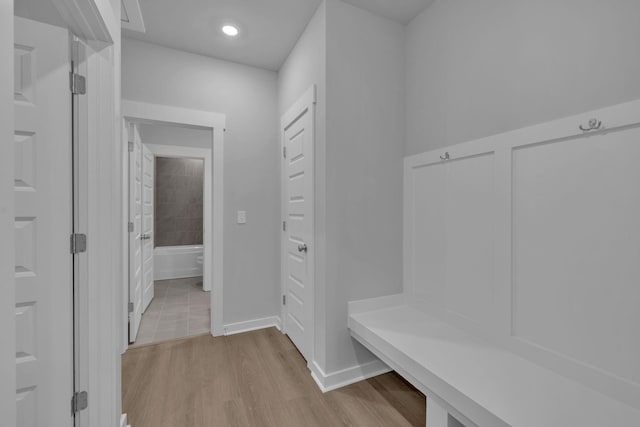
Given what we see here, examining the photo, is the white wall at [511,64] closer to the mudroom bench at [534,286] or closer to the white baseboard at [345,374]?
the mudroom bench at [534,286]

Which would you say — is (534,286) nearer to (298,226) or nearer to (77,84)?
(298,226)

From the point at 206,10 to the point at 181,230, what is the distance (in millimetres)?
4049

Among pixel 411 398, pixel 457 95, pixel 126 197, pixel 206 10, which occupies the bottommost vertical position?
pixel 411 398

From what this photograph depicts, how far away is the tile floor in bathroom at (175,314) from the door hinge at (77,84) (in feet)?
6.95

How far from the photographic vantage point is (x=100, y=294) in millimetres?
1253

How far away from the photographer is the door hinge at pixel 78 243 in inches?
47.3

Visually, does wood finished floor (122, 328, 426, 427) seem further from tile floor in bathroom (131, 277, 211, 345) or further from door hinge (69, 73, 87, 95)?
door hinge (69, 73, 87, 95)

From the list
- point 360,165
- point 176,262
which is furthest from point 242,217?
point 176,262

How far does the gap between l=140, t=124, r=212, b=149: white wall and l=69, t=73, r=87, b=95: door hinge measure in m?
2.60

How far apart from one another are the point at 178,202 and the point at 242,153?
10.4 ft

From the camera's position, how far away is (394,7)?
195 cm

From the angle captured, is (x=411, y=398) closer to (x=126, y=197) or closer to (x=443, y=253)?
(x=443, y=253)

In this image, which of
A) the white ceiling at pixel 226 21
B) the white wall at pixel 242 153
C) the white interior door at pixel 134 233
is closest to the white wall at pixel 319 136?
the white ceiling at pixel 226 21

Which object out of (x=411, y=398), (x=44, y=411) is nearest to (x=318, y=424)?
(x=411, y=398)
